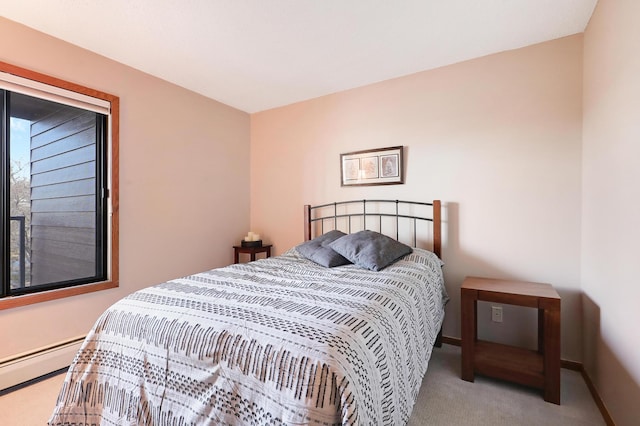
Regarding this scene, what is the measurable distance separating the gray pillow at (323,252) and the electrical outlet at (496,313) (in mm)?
1232

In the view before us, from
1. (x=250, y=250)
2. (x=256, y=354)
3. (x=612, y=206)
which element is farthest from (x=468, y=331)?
(x=250, y=250)

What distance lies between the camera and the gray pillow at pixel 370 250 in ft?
6.80

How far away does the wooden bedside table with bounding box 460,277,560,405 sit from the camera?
1.70m

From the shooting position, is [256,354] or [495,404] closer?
[256,354]

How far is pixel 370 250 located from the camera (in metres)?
2.16

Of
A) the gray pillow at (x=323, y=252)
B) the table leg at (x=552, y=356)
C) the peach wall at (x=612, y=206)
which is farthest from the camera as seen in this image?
the gray pillow at (x=323, y=252)

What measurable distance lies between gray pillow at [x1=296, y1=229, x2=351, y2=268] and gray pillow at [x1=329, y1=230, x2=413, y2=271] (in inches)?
2.1

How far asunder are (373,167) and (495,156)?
40.2 inches

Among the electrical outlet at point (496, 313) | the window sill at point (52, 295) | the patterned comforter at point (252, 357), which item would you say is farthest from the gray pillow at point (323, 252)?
the window sill at point (52, 295)

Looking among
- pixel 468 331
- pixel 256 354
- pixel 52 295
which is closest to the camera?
pixel 256 354

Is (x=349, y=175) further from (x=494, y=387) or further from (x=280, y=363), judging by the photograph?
(x=280, y=363)

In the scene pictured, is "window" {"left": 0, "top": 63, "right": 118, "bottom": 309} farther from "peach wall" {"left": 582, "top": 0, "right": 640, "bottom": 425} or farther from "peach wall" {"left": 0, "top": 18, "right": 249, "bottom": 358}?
"peach wall" {"left": 582, "top": 0, "right": 640, "bottom": 425}

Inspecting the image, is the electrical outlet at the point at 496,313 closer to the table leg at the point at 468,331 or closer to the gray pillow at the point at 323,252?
the table leg at the point at 468,331

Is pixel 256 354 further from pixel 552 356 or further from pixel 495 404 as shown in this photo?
pixel 552 356
